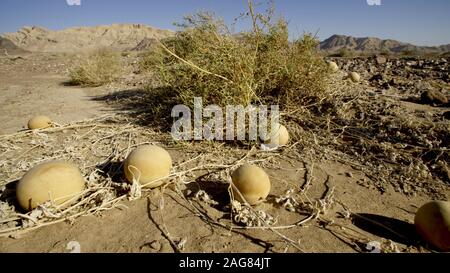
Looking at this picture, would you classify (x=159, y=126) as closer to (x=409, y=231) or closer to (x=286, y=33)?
(x=286, y=33)

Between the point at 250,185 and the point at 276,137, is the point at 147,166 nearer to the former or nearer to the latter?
the point at 250,185

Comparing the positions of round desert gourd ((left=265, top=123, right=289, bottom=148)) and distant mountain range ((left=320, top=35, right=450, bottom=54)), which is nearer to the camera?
round desert gourd ((left=265, top=123, right=289, bottom=148))

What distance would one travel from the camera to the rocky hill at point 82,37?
61.3 metres

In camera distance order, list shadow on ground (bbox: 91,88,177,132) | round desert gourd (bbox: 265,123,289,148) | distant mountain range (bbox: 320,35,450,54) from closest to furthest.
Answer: round desert gourd (bbox: 265,123,289,148), shadow on ground (bbox: 91,88,177,132), distant mountain range (bbox: 320,35,450,54)

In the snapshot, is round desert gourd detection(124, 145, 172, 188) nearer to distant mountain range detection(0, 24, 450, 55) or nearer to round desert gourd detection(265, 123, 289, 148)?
round desert gourd detection(265, 123, 289, 148)

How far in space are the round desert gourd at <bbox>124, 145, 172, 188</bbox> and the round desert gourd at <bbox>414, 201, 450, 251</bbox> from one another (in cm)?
212

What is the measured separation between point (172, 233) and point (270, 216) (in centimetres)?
79

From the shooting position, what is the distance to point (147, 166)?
105 inches

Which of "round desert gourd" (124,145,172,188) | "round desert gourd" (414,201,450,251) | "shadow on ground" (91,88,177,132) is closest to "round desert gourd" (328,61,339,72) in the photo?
"shadow on ground" (91,88,177,132)

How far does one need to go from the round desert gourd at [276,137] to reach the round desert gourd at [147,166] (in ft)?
4.61

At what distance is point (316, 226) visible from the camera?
7.90ft

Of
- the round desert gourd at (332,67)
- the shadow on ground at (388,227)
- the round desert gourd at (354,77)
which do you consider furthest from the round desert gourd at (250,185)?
the round desert gourd at (354,77)

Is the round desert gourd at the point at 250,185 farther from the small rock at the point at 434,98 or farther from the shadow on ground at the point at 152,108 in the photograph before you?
the small rock at the point at 434,98

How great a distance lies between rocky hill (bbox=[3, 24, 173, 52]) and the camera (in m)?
61.3
